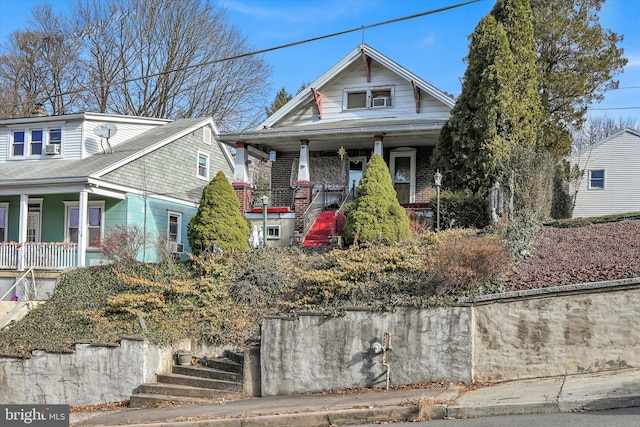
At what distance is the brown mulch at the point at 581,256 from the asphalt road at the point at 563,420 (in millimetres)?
3093

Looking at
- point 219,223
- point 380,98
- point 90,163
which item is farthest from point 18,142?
point 380,98

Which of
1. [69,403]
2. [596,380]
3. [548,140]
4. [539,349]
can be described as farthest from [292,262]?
[548,140]

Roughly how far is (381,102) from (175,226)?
938cm

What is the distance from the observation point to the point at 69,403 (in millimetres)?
13289

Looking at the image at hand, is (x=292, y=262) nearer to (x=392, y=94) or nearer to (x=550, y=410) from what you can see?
(x=550, y=410)

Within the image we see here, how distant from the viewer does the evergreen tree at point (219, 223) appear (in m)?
16.7

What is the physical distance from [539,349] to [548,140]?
43.7 ft

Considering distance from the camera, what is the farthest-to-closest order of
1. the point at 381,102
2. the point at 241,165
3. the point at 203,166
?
the point at 203,166 → the point at 381,102 → the point at 241,165

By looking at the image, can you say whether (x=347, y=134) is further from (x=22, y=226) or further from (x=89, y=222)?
(x=22, y=226)

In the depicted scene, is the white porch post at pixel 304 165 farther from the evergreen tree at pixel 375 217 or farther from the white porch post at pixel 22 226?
the white porch post at pixel 22 226

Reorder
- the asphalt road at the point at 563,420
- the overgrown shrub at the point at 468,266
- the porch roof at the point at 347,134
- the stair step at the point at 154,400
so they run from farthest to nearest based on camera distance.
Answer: the porch roof at the point at 347,134 < the stair step at the point at 154,400 < the overgrown shrub at the point at 468,266 < the asphalt road at the point at 563,420

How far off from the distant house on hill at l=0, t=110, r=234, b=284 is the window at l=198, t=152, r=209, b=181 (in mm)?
192

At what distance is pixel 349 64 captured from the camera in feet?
Result: 73.2

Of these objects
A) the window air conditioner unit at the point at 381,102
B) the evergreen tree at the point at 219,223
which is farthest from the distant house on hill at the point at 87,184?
the window air conditioner unit at the point at 381,102
